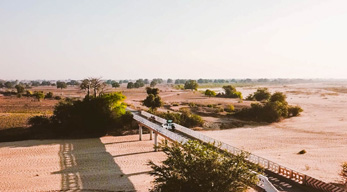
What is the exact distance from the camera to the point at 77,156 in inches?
1297

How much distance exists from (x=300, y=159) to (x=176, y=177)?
62.3ft

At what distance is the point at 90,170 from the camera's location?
27.8 meters

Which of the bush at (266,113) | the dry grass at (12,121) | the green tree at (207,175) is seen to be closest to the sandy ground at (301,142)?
the bush at (266,113)

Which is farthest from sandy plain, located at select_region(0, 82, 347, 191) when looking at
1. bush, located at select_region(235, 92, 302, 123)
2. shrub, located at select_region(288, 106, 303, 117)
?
shrub, located at select_region(288, 106, 303, 117)

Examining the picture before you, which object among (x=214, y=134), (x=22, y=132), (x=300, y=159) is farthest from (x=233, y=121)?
(x=22, y=132)

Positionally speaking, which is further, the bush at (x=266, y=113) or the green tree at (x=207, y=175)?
the bush at (x=266, y=113)

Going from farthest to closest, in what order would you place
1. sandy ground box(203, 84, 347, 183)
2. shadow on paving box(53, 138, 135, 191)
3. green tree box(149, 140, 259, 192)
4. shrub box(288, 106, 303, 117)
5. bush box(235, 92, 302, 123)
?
shrub box(288, 106, 303, 117)
bush box(235, 92, 302, 123)
sandy ground box(203, 84, 347, 183)
shadow on paving box(53, 138, 135, 191)
green tree box(149, 140, 259, 192)

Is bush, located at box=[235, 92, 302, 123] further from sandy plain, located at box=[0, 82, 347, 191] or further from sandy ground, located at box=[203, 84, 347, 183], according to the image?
sandy plain, located at box=[0, 82, 347, 191]

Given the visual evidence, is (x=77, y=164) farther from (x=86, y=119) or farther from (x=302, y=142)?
(x=302, y=142)

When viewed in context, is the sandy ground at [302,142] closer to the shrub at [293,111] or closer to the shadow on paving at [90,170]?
the shrub at [293,111]

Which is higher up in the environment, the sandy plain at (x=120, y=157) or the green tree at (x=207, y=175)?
the green tree at (x=207, y=175)

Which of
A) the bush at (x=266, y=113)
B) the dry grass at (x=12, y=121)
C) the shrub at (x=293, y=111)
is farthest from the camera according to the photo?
the shrub at (x=293, y=111)

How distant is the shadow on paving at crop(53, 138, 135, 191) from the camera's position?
23516 mm

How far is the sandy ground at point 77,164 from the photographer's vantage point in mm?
23922
